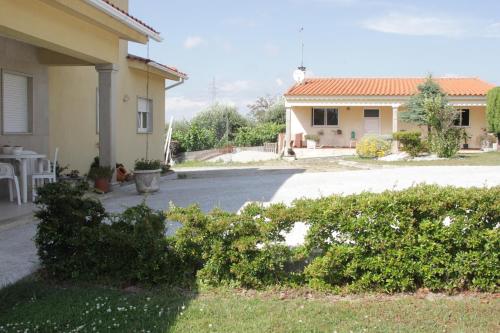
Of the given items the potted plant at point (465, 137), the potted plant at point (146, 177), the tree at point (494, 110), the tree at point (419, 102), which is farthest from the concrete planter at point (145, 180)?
the tree at point (494, 110)

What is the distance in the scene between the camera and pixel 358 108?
30328 millimetres

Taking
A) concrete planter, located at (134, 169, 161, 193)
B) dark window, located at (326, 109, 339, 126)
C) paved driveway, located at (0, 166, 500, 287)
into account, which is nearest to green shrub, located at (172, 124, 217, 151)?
dark window, located at (326, 109, 339, 126)

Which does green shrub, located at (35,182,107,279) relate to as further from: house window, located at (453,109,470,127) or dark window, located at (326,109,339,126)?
house window, located at (453,109,470,127)

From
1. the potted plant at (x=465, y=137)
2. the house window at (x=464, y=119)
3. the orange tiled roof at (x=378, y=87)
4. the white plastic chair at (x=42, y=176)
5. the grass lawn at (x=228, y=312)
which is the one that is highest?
the orange tiled roof at (x=378, y=87)

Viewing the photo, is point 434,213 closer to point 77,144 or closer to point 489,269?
point 489,269

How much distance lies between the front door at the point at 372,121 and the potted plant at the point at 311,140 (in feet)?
9.97

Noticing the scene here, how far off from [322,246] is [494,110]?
2205 centimetres

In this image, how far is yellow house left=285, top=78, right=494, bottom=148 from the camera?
28453mm

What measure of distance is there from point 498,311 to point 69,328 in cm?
340

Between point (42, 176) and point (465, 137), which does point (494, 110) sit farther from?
point (42, 176)

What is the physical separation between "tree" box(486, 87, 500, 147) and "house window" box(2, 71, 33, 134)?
20.0 m

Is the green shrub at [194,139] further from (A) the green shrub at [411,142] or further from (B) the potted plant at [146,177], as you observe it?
(B) the potted plant at [146,177]

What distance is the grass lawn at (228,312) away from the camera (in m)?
4.24

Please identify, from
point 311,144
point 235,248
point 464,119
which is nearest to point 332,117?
point 311,144
